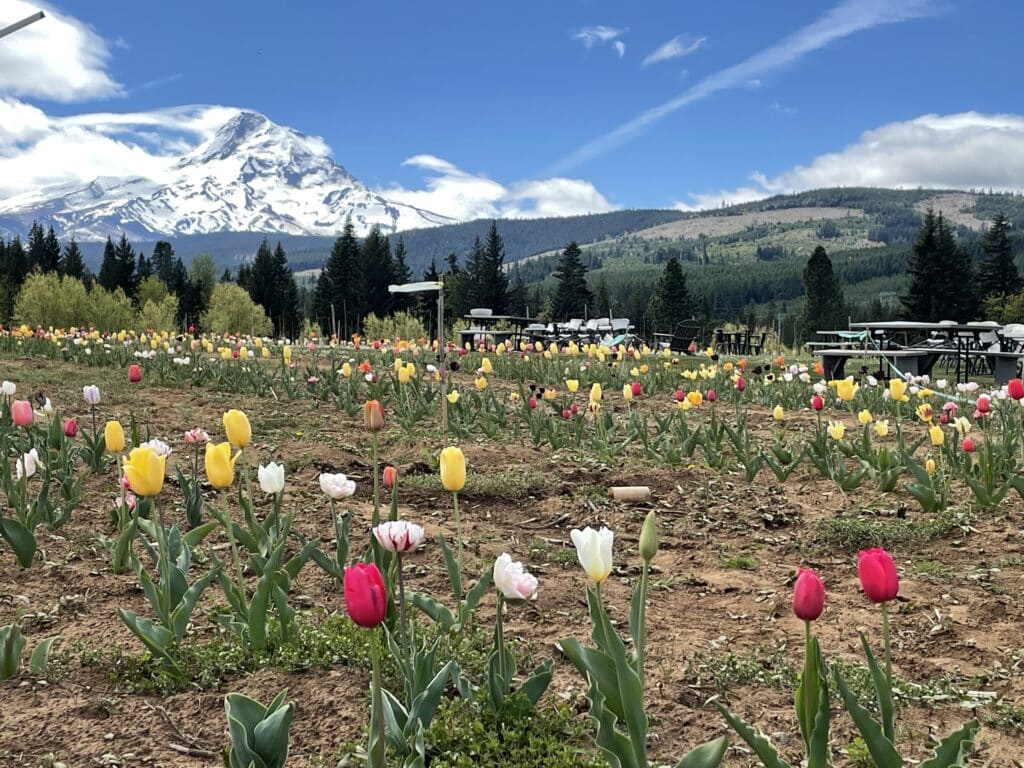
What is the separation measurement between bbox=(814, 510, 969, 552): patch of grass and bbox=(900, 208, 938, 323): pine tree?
50857 mm

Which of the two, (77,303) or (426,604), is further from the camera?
(77,303)

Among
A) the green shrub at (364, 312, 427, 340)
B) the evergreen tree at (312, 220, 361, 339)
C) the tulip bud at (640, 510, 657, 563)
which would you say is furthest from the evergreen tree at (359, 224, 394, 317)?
the tulip bud at (640, 510, 657, 563)

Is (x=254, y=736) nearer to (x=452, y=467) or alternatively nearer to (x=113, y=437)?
(x=452, y=467)

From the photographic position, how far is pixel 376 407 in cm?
305

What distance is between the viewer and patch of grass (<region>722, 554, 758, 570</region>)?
3826mm

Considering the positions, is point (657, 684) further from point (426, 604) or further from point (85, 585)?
point (85, 585)

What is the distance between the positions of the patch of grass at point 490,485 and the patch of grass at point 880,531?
1.72 metres

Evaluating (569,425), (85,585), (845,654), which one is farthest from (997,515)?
(85,585)

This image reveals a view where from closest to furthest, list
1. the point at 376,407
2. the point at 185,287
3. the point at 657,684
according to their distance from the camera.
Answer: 1. the point at 657,684
2. the point at 376,407
3. the point at 185,287

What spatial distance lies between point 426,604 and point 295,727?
51 centimetres

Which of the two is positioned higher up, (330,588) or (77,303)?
(77,303)

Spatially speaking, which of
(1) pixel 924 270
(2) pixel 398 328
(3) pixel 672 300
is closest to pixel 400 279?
(3) pixel 672 300

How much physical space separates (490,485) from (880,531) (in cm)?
222

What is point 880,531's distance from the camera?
4.11 metres
